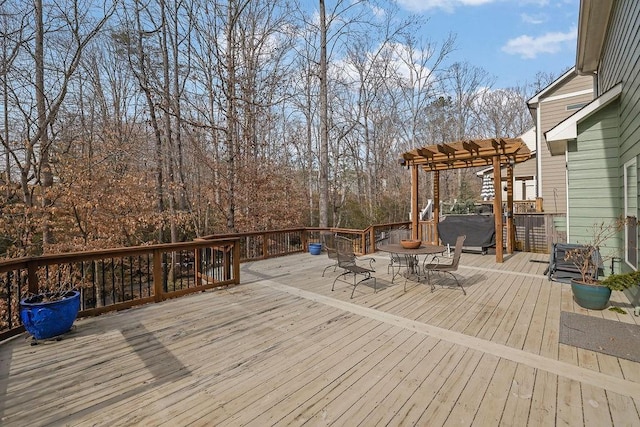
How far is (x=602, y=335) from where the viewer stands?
3043mm

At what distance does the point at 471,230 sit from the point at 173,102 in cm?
984

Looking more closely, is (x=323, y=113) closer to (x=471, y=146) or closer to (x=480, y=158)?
(x=471, y=146)

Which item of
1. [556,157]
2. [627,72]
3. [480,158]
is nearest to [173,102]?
[480,158]

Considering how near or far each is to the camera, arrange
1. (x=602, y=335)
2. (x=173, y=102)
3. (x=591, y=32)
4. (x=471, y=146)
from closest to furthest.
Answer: (x=602, y=335), (x=591, y=32), (x=471, y=146), (x=173, y=102)

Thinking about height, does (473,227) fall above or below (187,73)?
below

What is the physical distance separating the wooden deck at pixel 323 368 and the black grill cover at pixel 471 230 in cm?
344

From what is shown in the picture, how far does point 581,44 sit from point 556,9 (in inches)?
148

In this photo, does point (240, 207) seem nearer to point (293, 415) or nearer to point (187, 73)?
point (187, 73)

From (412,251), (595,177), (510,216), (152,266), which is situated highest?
(595,177)

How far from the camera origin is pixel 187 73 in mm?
9867

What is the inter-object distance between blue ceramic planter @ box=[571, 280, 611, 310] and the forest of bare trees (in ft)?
22.3

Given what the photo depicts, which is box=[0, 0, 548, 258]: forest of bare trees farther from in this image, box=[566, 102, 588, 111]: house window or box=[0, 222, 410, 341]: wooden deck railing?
box=[566, 102, 588, 111]: house window

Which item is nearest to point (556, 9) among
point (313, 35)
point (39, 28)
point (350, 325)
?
point (313, 35)

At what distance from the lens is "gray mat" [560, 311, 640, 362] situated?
2.74 metres
